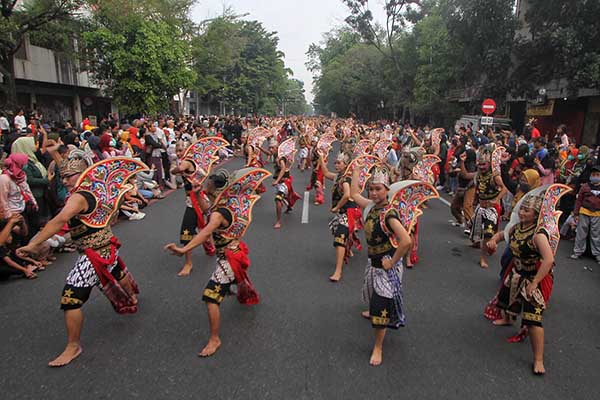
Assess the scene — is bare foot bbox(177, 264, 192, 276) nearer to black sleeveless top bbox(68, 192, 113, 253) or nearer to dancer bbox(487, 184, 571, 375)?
black sleeveless top bbox(68, 192, 113, 253)

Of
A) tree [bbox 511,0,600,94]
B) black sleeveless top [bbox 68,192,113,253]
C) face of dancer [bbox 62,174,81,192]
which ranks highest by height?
tree [bbox 511,0,600,94]

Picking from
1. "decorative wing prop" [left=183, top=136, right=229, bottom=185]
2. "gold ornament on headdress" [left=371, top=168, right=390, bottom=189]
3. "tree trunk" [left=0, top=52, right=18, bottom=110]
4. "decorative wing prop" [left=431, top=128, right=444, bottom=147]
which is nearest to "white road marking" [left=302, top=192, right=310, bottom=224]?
"decorative wing prop" [left=183, top=136, right=229, bottom=185]

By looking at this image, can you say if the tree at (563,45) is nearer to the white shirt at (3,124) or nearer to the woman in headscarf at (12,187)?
the woman in headscarf at (12,187)

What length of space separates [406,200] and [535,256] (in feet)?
3.97

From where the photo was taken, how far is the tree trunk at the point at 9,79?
1631cm

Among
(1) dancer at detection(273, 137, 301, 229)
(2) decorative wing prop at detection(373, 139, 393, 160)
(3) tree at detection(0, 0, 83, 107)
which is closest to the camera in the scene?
(1) dancer at detection(273, 137, 301, 229)

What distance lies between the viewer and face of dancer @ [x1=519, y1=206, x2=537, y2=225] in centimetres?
370

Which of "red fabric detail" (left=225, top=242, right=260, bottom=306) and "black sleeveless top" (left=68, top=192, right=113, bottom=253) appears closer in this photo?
"black sleeveless top" (left=68, top=192, right=113, bottom=253)

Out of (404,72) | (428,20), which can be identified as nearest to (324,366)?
(428,20)

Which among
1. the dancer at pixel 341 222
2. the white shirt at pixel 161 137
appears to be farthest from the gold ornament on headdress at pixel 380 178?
the white shirt at pixel 161 137

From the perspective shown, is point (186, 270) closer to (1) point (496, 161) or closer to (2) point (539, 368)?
(2) point (539, 368)

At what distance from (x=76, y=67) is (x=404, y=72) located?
2210 centimetres

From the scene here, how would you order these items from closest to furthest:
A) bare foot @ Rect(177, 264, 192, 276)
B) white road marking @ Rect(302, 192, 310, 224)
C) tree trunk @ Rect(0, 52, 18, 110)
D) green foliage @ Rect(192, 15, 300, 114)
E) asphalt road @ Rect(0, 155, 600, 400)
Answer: asphalt road @ Rect(0, 155, 600, 400)
bare foot @ Rect(177, 264, 192, 276)
white road marking @ Rect(302, 192, 310, 224)
tree trunk @ Rect(0, 52, 18, 110)
green foliage @ Rect(192, 15, 300, 114)

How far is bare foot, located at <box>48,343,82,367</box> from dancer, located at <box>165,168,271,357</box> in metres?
1.08
